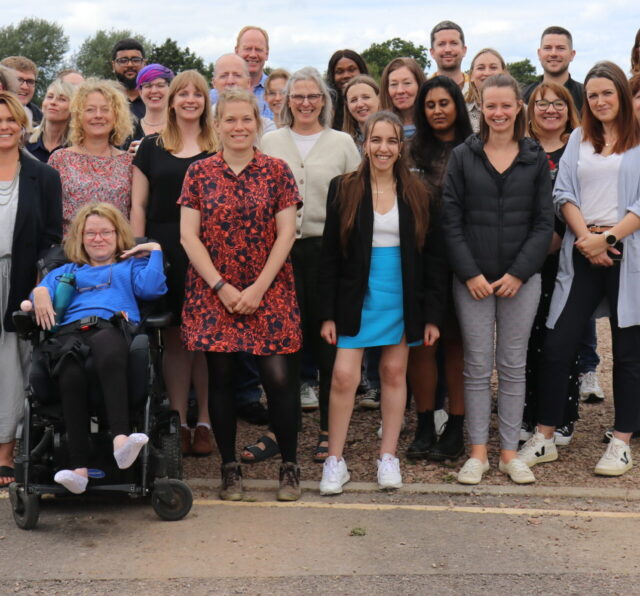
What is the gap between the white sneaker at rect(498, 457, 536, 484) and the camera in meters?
5.48

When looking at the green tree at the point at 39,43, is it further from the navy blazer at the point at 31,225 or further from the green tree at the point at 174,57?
the navy blazer at the point at 31,225

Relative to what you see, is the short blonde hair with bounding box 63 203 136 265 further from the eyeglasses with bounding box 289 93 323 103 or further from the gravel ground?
the gravel ground

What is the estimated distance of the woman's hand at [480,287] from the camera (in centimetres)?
534

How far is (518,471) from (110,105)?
3339mm

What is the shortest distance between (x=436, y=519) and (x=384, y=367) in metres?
0.95

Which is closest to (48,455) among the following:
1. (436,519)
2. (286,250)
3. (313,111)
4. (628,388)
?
(286,250)

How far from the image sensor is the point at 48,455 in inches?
195

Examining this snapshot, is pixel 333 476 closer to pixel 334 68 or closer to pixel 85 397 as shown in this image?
pixel 85 397

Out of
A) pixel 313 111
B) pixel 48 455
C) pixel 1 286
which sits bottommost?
pixel 48 455

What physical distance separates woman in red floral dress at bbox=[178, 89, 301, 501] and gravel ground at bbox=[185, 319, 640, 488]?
1.92 ft

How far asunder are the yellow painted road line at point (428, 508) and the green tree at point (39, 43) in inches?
3160

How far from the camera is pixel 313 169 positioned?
5.83 m

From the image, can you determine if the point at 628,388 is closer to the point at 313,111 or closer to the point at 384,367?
the point at 384,367

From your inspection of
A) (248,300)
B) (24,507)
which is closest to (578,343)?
(248,300)
